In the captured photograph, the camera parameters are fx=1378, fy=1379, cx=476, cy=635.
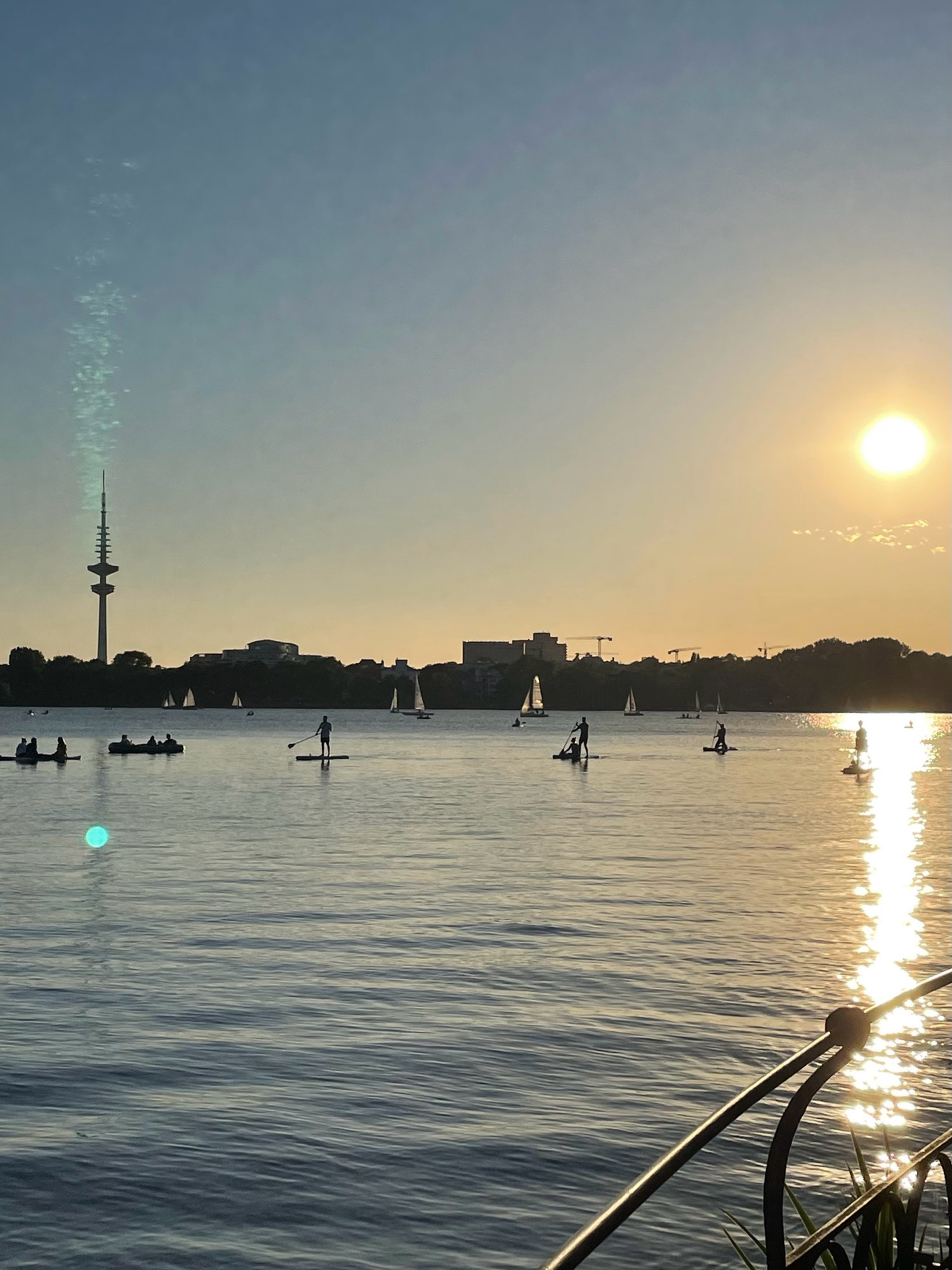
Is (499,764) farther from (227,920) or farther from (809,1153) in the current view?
(809,1153)

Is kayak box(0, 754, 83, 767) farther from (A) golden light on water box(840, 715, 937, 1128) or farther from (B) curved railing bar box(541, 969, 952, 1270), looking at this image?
(B) curved railing bar box(541, 969, 952, 1270)

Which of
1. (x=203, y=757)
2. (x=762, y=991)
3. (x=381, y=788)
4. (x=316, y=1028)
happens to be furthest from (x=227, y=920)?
(x=203, y=757)

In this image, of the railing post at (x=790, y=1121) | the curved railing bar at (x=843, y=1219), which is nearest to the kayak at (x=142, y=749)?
the curved railing bar at (x=843, y=1219)

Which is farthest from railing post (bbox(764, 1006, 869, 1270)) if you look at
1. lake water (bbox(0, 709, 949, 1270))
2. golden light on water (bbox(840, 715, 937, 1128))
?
lake water (bbox(0, 709, 949, 1270))

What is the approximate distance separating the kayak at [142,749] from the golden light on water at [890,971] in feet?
A: 201

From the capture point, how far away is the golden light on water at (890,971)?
41.8 feet

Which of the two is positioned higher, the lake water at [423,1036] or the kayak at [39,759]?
the lake water at [423,1036]

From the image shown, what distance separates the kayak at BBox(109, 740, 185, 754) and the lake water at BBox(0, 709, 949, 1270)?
59.8 m

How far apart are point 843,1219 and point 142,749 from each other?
95.4m

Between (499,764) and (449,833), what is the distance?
51.8 metres

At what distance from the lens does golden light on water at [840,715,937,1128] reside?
12734 millimetres

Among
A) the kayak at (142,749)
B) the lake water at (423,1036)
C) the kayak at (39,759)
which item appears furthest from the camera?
the kayak at (142,749)

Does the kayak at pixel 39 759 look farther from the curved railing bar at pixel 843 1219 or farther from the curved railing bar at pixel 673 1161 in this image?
the curved railing bar at pixel 673 1161

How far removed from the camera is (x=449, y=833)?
39.7 m
